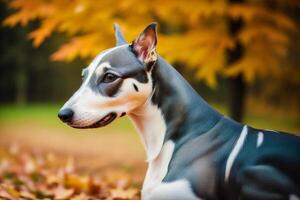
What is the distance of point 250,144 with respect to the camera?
6.13 feet

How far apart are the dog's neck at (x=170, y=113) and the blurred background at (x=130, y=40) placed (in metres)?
2.12

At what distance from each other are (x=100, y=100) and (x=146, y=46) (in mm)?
300

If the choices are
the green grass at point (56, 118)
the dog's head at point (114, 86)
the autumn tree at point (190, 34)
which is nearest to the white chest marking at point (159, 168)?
the dog's head at point (114, 86)

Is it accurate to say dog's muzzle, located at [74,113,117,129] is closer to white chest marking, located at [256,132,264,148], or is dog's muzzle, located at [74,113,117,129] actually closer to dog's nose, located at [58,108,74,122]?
dog's nose, located at [58,108,74,122]

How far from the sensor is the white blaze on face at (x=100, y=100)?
180cm

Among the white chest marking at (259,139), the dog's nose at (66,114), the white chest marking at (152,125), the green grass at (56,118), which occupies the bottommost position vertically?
the green grass at (56,118)

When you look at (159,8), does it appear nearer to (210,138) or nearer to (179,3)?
(179,3)

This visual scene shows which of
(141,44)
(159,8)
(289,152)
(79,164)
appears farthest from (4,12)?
(289,152)

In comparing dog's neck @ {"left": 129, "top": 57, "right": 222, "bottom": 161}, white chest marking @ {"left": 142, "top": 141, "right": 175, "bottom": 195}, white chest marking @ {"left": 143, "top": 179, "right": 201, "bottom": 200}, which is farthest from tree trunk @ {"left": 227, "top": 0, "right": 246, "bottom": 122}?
white chest marking @ {"left": 143, "top": 179, "right": 201, "bottom": 200}

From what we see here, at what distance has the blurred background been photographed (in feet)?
14.1

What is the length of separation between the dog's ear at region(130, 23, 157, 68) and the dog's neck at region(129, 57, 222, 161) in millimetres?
61

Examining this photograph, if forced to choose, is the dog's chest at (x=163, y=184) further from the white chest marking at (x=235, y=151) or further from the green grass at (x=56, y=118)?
the green grass at (x=56, y=118)

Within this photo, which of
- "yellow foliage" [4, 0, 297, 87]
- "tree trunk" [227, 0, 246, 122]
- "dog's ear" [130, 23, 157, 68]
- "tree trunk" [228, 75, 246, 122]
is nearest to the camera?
"dog's ear" [130, 23, 157, 68]

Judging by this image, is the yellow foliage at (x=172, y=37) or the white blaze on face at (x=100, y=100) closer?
the white blaze on face at (x=100, y=100)
